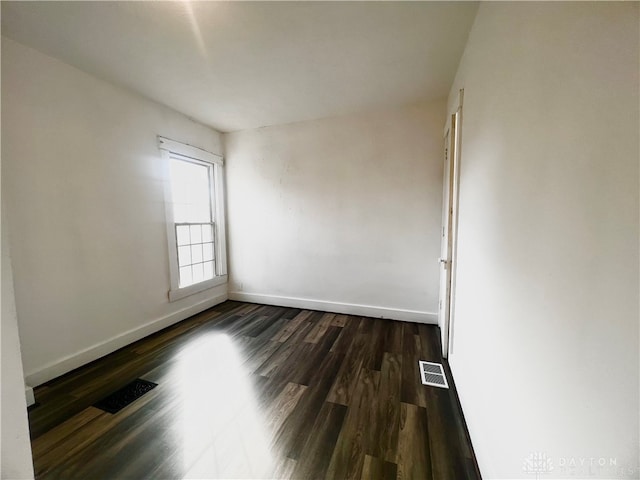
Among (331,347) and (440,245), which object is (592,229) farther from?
(440,245)

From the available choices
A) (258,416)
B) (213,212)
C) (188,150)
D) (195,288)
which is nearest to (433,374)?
(258,416)

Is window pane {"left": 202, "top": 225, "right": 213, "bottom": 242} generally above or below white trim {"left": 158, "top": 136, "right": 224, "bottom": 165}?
below

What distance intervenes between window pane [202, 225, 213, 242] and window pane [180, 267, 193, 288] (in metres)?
0.50

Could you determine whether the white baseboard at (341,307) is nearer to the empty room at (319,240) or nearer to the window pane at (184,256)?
the empty room at (319,240)

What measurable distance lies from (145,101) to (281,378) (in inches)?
123

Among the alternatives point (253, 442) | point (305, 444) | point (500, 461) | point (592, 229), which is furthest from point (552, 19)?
point (253, 442)

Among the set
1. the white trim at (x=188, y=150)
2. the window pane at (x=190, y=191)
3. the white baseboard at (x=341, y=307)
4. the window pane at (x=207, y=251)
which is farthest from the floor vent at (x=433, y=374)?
the white trim at (x=188, y=150)

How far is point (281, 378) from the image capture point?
2.05 m

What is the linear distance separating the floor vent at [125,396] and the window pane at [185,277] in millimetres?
1402

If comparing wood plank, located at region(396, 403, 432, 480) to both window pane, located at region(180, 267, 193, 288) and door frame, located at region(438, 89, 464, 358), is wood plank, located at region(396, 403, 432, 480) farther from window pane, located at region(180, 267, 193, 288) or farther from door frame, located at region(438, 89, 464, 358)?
window pane, located at region(180, 267, 193, 288)

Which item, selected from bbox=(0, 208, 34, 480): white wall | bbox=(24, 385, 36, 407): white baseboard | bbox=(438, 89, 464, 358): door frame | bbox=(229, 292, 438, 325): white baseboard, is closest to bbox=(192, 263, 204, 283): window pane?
bbox=(229, 292, 438, 325): white baseboard

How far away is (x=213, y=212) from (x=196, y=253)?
0.67 metres

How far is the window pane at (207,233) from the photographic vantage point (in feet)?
12.0

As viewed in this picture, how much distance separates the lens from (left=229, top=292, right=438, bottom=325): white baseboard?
3.12m
